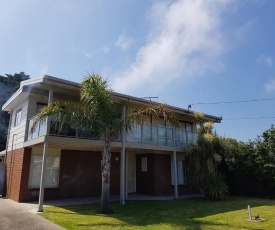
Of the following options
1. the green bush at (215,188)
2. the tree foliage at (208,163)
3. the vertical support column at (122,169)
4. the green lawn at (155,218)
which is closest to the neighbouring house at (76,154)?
the vertical support column at (122,169)

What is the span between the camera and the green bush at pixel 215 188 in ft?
49.5

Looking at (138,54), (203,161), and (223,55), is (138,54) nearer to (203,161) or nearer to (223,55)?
(223,55)

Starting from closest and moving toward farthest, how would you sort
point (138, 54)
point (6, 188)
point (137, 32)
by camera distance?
point (137, 32)
point (138, 54)
point (6, 188)

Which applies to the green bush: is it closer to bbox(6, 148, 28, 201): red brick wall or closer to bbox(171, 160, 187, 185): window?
bbox(171, 160, 187, 185): window

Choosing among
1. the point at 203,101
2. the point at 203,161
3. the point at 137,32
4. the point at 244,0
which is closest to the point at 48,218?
the point at 137,32

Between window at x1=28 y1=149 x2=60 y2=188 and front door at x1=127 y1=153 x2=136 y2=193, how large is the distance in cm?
520

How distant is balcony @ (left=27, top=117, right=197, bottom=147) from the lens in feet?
42.7

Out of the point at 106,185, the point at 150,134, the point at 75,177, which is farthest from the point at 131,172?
the point at 106,185

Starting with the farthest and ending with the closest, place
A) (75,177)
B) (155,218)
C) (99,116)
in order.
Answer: (75,177) → (99,116) → (155,218)

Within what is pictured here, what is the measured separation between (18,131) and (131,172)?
798 centimetres

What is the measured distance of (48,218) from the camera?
934 centimetres

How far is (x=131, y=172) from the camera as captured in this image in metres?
18.7

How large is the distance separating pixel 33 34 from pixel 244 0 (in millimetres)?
9380

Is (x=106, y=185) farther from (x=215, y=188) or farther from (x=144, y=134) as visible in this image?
(x=215, y=188)
